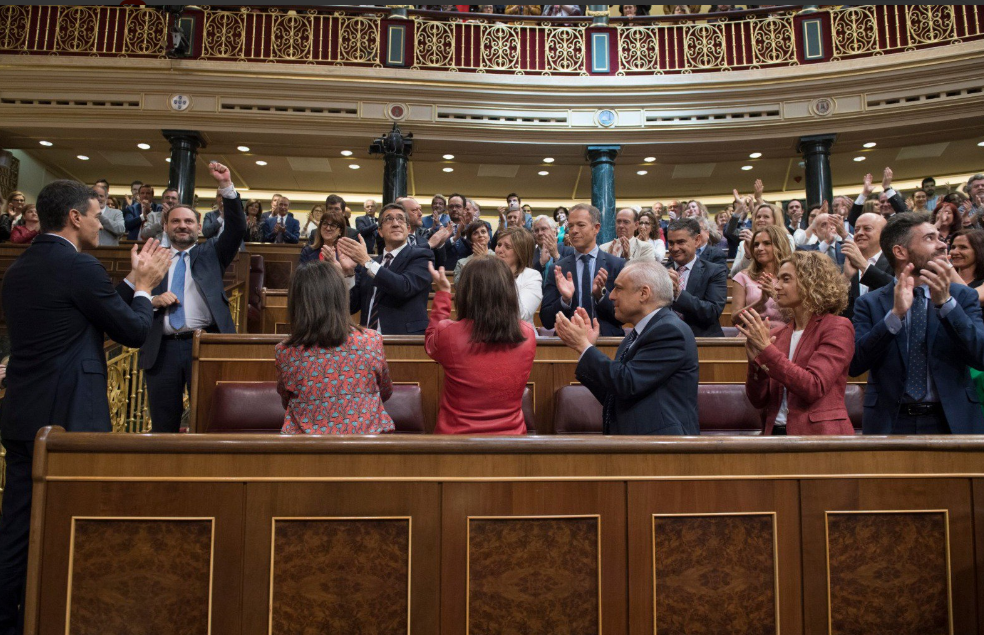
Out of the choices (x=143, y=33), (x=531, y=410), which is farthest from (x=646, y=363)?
(x=143, y=33)

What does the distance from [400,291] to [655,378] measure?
1.41m

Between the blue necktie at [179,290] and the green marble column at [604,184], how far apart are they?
21.8 ft

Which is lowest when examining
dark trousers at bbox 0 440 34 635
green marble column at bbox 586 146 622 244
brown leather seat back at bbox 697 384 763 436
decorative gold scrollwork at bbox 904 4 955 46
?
dark trousers at bbox 0 440 34 635

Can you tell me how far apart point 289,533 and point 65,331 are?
105 centimetres

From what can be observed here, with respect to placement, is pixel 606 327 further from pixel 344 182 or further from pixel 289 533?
pixel 344 182

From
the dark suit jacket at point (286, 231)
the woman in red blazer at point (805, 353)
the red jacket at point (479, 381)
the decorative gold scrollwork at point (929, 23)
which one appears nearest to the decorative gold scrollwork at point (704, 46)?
the decorative gold scrollwork at point (929, 23)

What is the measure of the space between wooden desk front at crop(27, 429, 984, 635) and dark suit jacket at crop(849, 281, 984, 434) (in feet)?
1.50

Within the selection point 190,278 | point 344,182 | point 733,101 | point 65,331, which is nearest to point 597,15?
point 733,101

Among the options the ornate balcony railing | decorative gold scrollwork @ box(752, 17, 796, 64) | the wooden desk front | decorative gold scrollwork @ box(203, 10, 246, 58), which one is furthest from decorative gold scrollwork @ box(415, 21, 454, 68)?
the wooden desk front

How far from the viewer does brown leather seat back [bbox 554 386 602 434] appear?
3051 millimetres

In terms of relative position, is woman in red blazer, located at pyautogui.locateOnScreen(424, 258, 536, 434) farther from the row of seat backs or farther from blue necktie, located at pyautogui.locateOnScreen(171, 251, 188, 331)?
blue necktie, located at pyautogui.locateOnScreen(171, 251, 188, 331)

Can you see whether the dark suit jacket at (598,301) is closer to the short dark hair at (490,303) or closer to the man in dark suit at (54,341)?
the short dark hair at (490,303)

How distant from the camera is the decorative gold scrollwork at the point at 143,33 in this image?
896cm

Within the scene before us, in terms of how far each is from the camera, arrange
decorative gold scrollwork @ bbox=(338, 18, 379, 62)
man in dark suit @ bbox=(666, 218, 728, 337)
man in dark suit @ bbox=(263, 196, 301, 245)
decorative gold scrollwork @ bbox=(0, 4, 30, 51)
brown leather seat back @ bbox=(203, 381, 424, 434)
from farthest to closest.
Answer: decorative gold scrollwork @ bbox=(338, 18, 379, 62) → decorative gold scrollwork @ bbox=(0, 4, 30, 51) → man in dark suit @ bbox=(263, 196, 301, 245) → man in dark suit @ bbox=(666, 218, 728, 337) → brown leather seat back @ bbox=(203, 381, 424, 434)
